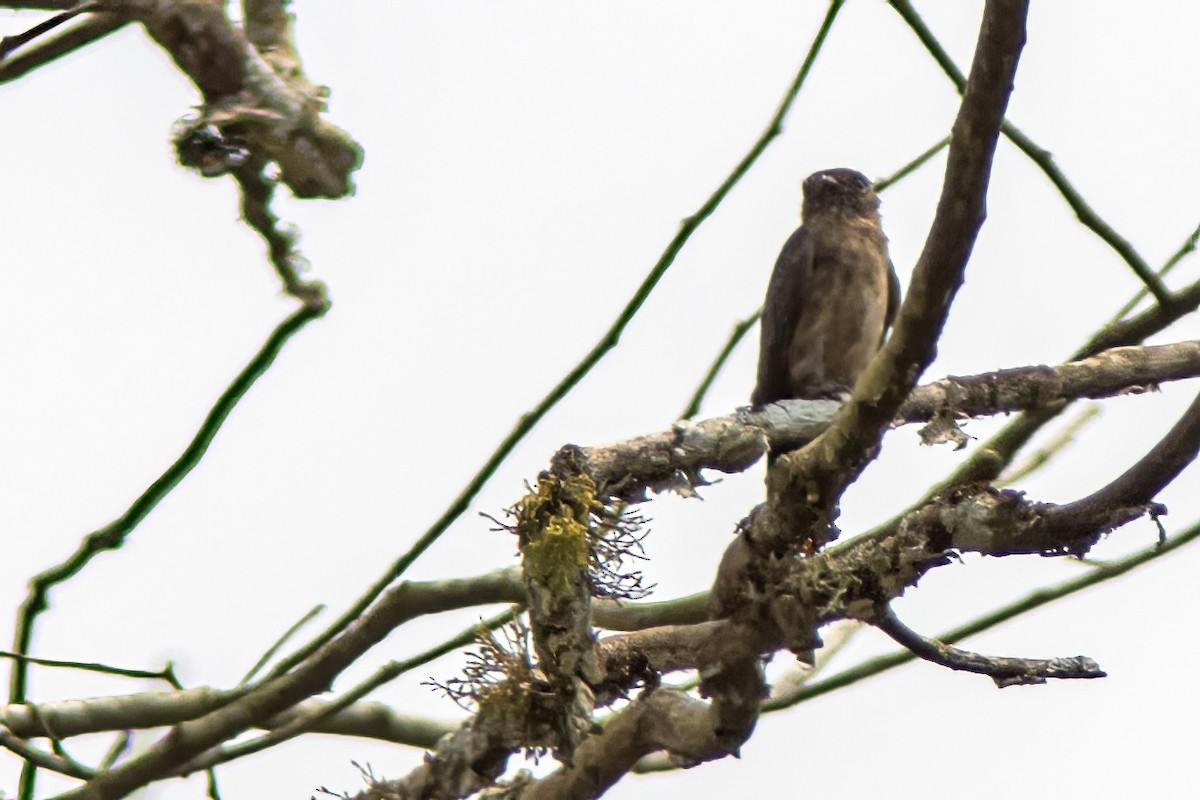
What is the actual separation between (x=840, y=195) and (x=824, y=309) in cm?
83

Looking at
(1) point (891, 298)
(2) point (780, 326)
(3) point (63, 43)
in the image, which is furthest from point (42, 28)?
(1) point (891, 298)

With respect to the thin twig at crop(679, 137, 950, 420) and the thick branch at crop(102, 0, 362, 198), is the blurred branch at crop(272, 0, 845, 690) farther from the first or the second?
the thick branch at crop(102, 0, 362, 198)

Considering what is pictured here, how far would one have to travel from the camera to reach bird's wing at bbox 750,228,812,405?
586 centimetres

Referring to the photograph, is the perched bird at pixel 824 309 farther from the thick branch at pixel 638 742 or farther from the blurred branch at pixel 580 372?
the thick branch at pixel 638 742

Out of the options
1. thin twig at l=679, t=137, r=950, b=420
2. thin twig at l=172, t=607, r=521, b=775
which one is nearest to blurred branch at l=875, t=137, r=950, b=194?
thin twig at l=679, t=137, r=950, b=420

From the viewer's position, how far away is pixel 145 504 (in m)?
2.79

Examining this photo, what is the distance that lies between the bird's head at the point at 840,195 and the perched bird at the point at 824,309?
0.27 ft

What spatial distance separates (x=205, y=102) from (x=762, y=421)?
1.75m

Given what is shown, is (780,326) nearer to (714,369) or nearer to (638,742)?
(714,369)

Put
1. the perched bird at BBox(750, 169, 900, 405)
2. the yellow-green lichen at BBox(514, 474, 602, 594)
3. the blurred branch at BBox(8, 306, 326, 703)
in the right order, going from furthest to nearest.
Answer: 1. the perched bird at BBox(750, 169, 900, 405)
2. the yellow-green lichen at BBox(514, 474, 602, 594)
3. the blurred branch at BBox(8, 306, 326, 703)

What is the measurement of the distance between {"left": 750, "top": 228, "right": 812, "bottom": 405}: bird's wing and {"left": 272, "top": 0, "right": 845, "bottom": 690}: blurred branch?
2.27 meters

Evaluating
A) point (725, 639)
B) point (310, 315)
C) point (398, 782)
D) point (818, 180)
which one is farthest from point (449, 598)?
point (818, 180)

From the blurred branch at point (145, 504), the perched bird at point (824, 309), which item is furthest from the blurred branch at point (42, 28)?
the perched bird at point (824, 309)

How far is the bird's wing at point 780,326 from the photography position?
19.2 feet
